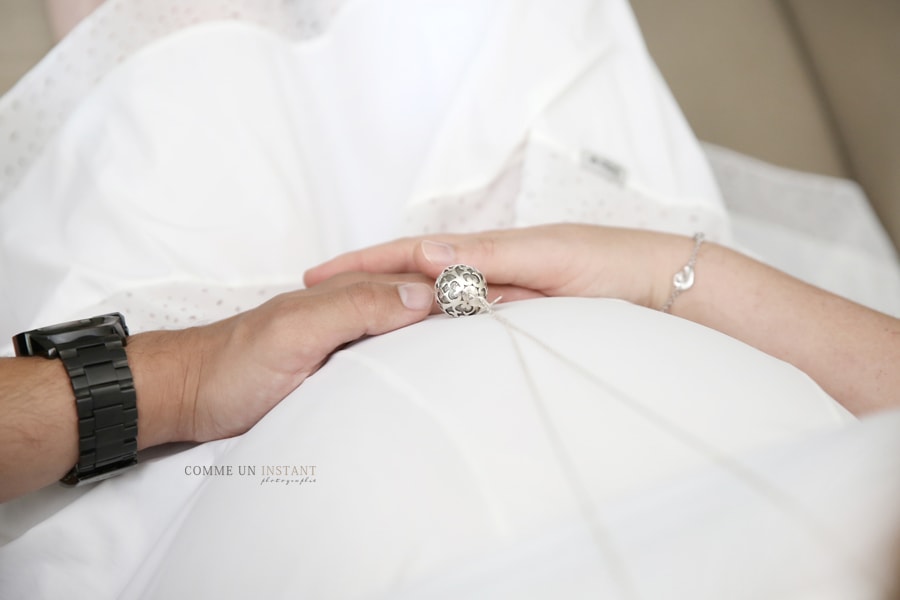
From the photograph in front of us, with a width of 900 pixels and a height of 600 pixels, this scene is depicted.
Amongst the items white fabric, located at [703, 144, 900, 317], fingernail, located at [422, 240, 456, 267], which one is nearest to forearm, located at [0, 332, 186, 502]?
fingernail, located at [422, 240, 456, 267]

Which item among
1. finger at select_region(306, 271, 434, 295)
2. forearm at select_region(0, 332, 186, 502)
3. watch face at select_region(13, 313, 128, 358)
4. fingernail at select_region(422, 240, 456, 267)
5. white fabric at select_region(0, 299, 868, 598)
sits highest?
finger at select_region(306, 271, 434, 295)

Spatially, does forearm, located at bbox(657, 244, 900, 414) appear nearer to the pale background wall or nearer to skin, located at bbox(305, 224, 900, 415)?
skin, located at bbox(305, 224, 900, 415)

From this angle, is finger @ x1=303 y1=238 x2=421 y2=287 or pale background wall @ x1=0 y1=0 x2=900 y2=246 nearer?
finger @ x1=303 y1=238 x2=421 y2=287

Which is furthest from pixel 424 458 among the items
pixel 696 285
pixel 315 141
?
pixel 315 141

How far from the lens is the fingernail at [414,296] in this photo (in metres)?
0.67

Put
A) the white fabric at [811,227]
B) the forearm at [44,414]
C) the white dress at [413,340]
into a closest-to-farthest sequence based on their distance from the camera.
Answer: the white dress at [413,340]
the forearm at [44,414]
the white fabric at [811,227]

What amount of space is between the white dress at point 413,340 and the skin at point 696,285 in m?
0.12

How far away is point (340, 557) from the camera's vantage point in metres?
0.46

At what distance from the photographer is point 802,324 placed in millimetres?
786

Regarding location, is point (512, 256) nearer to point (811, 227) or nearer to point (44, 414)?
point (44, 414)

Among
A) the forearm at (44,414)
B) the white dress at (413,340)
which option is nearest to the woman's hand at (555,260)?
the white dress at (413,340)

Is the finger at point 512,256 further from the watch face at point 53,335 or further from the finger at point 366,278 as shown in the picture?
the watch face at point 53,335

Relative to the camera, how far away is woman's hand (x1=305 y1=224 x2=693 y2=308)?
77 centimetres

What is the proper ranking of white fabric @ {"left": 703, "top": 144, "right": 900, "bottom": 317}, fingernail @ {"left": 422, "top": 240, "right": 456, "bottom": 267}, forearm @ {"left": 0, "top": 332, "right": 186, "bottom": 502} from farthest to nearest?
white fabric @ {"left": 703, "top": 144, "right": 900, "bottom": 317} → fingernail @ {"left": 422, "top": 240, "right": 456, "bottom": 267} → forearm @ {"left": 0, "top": 332, "right": 186, "bottom": 502}
